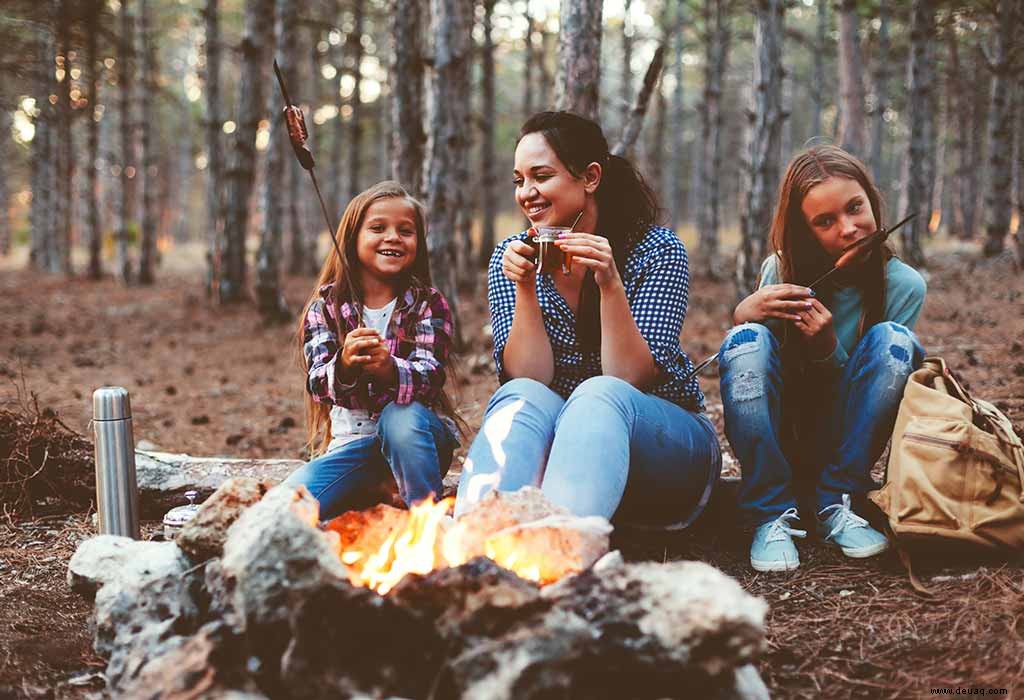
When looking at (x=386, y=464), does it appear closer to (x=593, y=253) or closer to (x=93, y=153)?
(x=593, y=253)

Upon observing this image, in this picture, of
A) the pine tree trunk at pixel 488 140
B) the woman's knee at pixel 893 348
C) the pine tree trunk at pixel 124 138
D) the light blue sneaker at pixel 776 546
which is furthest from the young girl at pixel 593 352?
the pine tree trunk at pixel 124 138

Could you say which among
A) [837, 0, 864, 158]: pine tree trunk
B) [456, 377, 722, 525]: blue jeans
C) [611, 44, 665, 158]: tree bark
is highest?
[837, 0, 864, 158]: pine tree trunk

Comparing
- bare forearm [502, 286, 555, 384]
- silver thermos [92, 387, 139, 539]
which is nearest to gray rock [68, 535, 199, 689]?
silver thermos [92, 387, 139, 539]

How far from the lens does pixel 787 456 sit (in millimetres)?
3297

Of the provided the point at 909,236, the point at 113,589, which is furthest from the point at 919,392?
the point at 909,236

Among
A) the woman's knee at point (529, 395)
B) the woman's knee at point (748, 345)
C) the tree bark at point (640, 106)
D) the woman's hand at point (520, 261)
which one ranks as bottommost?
the woman's knee at point (529, 395)

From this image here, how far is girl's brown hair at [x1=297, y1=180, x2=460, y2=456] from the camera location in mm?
3340

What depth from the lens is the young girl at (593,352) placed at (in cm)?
247

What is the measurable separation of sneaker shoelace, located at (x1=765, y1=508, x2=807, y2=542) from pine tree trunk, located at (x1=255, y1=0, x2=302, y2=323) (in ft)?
25.3

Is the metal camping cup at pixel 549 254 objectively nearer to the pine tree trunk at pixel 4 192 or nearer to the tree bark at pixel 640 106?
the tree bark at pixel 640 106

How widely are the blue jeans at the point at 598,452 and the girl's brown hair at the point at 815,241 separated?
2.35 ft

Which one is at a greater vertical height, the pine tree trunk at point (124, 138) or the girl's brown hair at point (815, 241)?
the pine tree trunk at point (124, 138)

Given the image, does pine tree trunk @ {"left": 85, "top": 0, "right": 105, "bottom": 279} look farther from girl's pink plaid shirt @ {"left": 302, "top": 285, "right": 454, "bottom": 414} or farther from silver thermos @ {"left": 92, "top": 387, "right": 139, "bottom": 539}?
silver thermos @ {"left": 92, "top": 387, "right": 139, "bottom": 539}

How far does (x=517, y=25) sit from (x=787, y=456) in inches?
672
